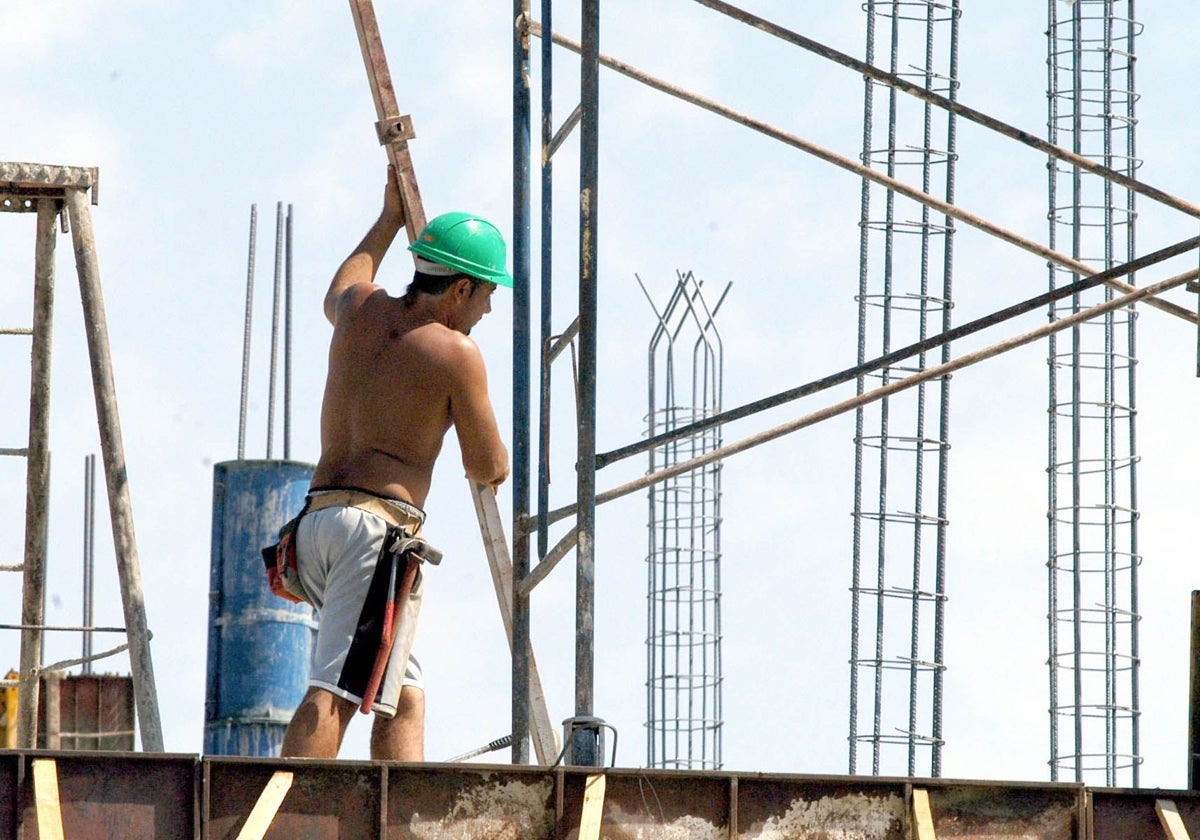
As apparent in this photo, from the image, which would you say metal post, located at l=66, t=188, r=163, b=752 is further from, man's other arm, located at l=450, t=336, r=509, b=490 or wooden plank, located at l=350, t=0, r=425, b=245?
man's other arm, located at l=450, t=336, r=509, b=490

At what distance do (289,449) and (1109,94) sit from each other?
1132 centimetres

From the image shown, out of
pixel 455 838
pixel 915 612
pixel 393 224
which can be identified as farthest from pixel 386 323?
pixel 915 612

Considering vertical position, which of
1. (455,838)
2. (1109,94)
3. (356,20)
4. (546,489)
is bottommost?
(455,838)

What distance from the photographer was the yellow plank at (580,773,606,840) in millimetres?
6258

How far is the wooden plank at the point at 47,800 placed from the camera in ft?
19.8

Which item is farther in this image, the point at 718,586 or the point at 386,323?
the point at 718,586

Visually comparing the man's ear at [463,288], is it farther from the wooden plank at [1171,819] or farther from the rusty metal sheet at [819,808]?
the wooden plank at [1171,819]

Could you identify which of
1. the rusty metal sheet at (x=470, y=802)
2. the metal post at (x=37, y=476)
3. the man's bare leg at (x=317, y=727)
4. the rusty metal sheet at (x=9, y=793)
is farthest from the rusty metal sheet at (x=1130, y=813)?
the metal post at (x=37, y=476)

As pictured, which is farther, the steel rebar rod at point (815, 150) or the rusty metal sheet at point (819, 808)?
the steel rebar rod at point (815, 150)

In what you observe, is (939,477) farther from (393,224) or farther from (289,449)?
(393,224)

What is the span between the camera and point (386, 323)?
694 centimetres

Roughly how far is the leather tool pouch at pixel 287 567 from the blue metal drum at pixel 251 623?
250 cm

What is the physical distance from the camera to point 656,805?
21.1 ft

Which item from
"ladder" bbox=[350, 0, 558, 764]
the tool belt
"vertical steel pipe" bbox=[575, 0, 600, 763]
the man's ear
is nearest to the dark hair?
the man's ear
